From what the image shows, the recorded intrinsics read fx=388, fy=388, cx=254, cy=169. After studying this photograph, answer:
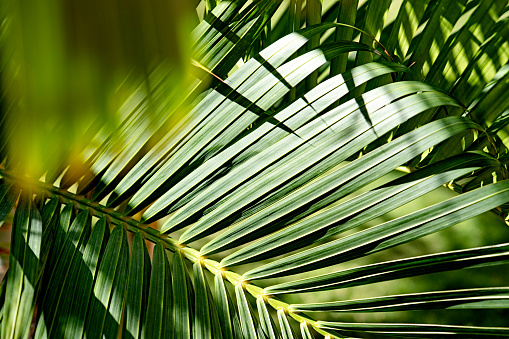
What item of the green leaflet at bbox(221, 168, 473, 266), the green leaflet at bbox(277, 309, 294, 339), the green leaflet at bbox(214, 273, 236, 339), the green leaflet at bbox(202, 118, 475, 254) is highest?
the green leaflet at bbox(202, 118, 475, 254)

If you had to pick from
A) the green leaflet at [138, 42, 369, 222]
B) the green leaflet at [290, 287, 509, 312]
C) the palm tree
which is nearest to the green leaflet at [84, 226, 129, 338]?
the palm tree

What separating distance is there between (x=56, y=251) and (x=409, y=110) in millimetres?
583

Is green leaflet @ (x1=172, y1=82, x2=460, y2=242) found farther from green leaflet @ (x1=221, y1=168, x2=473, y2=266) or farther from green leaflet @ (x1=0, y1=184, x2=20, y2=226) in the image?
green leaflet @ (x1=0, y1=184, x2=20, y2=226)

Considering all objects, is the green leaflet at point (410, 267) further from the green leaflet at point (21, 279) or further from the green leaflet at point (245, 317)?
the green leaflet at point (21, 279)

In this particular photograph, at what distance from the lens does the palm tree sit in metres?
0.51

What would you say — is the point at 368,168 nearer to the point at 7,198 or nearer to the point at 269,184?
the point at 269,184

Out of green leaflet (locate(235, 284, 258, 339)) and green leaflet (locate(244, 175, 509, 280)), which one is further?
green leaflet (locate(235, 284, 258, 339))

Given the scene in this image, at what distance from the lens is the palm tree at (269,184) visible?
51cm

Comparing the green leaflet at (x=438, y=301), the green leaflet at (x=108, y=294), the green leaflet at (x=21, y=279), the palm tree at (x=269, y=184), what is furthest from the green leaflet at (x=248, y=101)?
the green leaflet at (x=438, y=301)

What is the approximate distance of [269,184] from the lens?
0.56 meters

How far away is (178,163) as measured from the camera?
62 cm

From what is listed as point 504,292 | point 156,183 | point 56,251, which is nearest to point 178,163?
point 156,183

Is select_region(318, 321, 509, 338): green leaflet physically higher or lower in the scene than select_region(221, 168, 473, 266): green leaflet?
lower

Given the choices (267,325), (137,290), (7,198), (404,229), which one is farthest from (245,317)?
(7,198)
